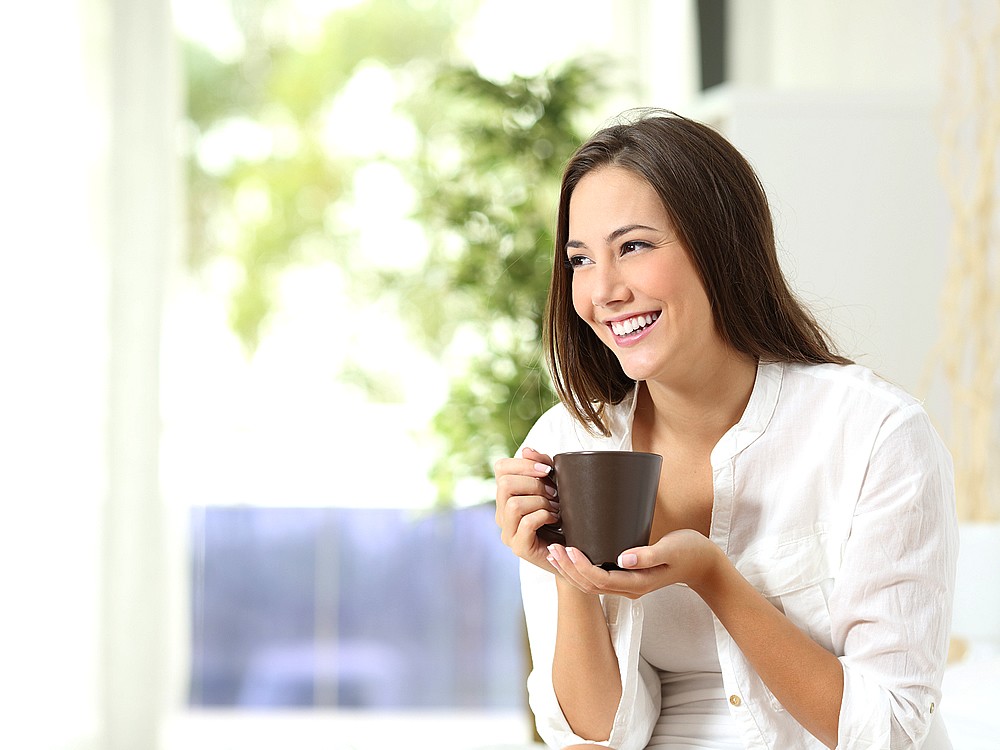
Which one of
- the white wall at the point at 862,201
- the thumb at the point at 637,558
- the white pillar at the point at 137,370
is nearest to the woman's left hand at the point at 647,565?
the thumb at the point at 637,558

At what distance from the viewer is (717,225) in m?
1.24

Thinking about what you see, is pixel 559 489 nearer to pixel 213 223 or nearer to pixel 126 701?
pixel 126 701

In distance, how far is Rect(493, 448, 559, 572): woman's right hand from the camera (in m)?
1.10

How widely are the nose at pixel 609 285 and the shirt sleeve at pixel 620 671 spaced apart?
34cm

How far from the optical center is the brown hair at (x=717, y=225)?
124cm

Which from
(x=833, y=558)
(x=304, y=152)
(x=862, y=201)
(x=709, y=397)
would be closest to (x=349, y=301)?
(x=304, y=152)

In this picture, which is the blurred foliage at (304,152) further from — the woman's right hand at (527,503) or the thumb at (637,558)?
the thumb at (637,558)

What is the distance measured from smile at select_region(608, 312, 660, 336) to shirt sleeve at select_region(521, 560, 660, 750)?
30cm

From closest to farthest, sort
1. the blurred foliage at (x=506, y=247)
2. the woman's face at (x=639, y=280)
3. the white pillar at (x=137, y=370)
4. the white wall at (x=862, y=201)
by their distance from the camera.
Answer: the woman's face at (x=639, y=280), the white wall at (x=862, y=201), the blurred foliage at (x=506, y=247), the white pillar at (x=137, y=370)

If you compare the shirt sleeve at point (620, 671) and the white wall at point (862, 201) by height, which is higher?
the white wall at point (862, 201)

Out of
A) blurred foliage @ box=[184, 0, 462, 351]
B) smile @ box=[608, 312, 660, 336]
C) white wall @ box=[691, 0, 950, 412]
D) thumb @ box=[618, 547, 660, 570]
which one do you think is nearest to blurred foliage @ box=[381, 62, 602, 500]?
white wall @ box=[691, 0, 950, 412]

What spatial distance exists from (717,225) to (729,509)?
12.6 inches

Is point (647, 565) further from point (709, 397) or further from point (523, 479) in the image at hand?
point (709, 397)

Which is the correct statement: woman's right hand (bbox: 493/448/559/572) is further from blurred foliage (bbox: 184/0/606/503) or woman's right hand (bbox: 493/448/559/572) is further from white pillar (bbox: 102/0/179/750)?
blurred foliage (bbox: 184/0/606/503)
